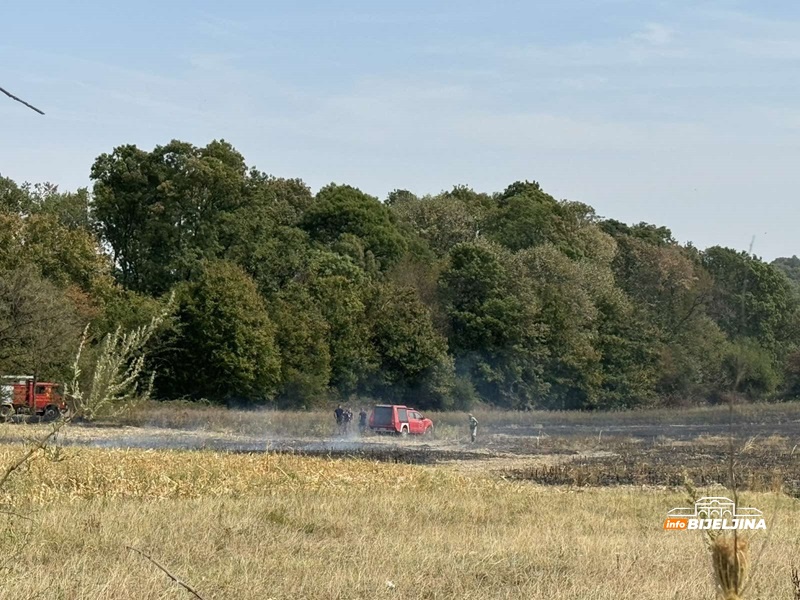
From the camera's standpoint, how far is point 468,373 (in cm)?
6706

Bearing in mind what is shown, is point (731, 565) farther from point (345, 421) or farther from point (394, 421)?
point (345, 421)

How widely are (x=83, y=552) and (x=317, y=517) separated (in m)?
3.93

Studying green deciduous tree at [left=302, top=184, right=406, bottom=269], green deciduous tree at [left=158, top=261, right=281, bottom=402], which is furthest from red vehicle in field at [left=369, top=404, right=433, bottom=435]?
green deciduous tree at [left=302, top=184, right=406, bottom=269]

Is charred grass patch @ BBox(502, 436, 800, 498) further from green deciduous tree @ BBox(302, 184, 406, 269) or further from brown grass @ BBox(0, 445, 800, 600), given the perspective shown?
green deciduous tree @ BBox(302, 184, 406, 269)

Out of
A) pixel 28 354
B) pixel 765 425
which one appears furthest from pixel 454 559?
pixel 765 425

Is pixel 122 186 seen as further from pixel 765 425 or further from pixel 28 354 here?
pixel 765 425

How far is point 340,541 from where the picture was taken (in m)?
12.0

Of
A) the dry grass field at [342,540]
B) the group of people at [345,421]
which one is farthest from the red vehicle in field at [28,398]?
the dry grass field at [342,540]

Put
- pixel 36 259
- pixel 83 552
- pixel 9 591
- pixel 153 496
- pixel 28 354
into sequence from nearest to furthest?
pixel 9 591 → pixel 83 552 → pixel 153 496 → pixel 28 354 → pixel 36 259

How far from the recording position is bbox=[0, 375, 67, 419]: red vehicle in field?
1745 inches

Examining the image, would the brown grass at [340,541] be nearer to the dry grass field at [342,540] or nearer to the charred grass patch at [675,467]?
the dry grass field at [342,540]

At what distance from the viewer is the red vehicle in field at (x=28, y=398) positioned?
44312 millimetres

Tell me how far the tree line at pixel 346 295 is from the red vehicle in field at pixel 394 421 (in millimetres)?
10806

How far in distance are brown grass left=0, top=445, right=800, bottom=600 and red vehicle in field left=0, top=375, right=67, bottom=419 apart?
2607 centimetres
